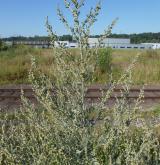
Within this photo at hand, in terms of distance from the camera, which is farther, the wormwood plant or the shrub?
the shrub

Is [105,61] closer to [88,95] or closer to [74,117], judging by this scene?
[88,95]

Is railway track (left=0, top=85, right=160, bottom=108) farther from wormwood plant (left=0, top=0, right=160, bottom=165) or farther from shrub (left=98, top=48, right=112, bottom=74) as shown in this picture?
wormwood plant (left=0, top=0, right=160, bottom=165)

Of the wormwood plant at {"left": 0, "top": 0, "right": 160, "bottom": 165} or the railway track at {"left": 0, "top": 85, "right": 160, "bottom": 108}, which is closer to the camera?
the wormwood plant at {"left": 0, "top": 0, "right": 160, "bottom": 165}

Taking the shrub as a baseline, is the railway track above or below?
below

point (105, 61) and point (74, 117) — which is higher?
point (74, 117)

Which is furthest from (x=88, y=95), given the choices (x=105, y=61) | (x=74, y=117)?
(x=74, y=117)

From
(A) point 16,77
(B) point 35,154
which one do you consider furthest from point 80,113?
(A) point 16,77

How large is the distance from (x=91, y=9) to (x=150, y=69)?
64.4 ft

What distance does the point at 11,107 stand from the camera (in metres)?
14.0

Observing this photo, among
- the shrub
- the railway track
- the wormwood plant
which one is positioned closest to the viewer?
the wormwood plant

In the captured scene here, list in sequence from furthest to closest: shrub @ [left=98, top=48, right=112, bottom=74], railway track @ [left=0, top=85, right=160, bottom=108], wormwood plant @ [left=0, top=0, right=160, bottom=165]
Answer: shrub @ [left=98, top=48, right=112, bottom=74], railway track @ [left=0, top=85, right=160, bottom=108], wormwood plant @ [left=0, top=0, right=160, bottom=165]

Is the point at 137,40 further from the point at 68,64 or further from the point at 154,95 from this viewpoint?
the point at 68,64

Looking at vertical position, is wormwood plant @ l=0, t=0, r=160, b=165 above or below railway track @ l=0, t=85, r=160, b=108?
above

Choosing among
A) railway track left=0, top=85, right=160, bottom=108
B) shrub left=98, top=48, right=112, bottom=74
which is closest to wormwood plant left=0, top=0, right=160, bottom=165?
railway track left=0, top=85, right=160, bottom=108
